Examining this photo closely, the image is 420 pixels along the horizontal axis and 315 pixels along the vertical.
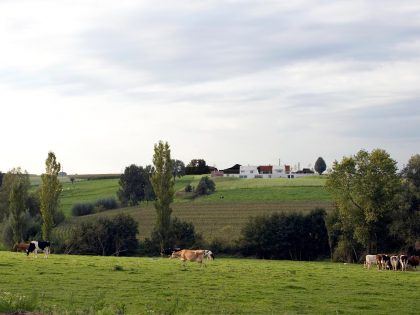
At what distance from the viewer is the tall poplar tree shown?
61844 mm

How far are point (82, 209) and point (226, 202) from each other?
2359 cm

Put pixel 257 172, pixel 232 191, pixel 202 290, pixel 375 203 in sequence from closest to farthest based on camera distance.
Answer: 1. pixel 202 290
2. pixel 375 203
3. pixel 232 191
4. pixel 257 172

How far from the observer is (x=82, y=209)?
328ft

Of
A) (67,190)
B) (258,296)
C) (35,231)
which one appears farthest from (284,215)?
(67,190)

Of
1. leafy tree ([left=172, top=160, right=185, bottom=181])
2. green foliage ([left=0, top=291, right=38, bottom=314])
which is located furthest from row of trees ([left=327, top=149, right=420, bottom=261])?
leafy tree ([left=172, top=160, right=185, bottom=181])

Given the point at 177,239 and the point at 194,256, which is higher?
the point at 194,256

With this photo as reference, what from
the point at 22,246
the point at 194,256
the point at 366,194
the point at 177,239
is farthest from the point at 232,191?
the point at 194,256

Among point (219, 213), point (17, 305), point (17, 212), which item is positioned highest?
point (17, 305)

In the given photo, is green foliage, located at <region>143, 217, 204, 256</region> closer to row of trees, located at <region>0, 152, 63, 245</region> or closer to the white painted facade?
row of trees, located at <region>0, 152, 63, 245</region>

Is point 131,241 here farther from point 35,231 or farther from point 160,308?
point 160,308

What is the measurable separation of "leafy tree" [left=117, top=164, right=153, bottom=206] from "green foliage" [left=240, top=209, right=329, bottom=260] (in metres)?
50.8

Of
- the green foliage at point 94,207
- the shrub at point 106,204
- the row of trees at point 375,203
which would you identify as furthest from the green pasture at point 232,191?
the row of trees at point 375,203

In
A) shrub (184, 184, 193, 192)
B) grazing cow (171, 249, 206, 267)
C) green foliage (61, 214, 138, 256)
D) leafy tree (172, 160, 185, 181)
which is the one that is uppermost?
leafy tree (172, 160, 185, 181)

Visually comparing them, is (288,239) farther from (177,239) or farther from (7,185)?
(7,185)
